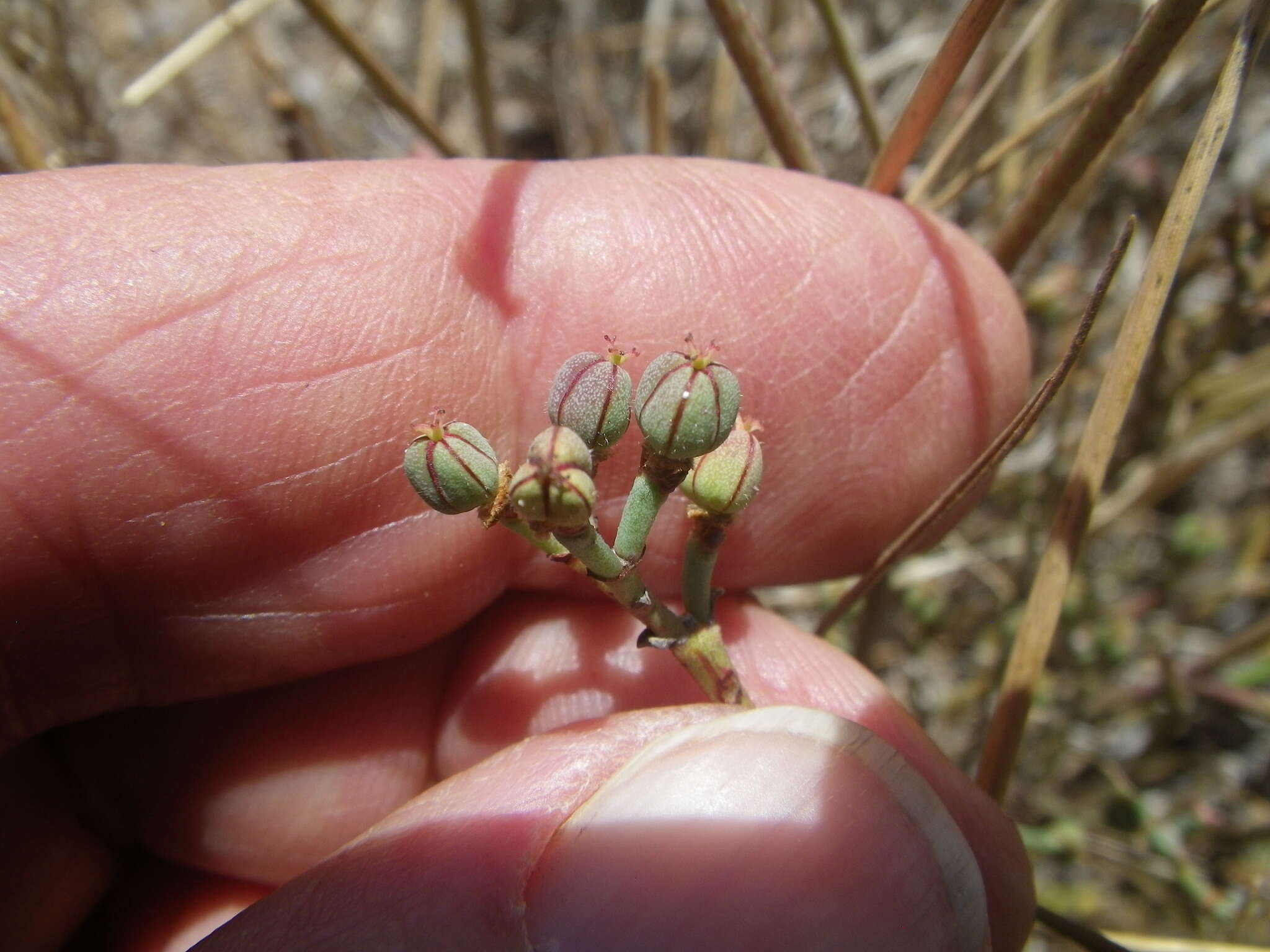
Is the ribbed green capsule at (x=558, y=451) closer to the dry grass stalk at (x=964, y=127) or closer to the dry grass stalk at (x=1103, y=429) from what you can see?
the dry grass stalk at (x=1103, y=429)

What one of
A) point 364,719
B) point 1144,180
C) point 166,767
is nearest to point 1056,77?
point 1144,180

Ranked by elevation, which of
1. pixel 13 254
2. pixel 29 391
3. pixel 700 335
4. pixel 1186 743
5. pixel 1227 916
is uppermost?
pixel 13 254

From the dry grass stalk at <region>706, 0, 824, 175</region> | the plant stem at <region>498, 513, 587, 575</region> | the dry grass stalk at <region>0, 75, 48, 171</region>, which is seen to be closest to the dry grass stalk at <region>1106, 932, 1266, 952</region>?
the plant stem at <region>498, 513, 587, 575</region>

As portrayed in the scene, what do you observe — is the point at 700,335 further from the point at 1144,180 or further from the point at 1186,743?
the point at 1186,743

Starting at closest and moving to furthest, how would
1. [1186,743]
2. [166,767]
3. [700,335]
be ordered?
[700,335] → [166,767] → [1186,743]

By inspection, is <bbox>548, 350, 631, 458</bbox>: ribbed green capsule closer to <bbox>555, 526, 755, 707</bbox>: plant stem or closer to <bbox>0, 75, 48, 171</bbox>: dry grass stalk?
<bbox>555, 526, 755, 707</bbox>: plant stem

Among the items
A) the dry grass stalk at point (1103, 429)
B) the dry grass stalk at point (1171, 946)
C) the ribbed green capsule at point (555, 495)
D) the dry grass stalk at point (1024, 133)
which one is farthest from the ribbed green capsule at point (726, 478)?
the dry grass stalk at point (1171, 946)

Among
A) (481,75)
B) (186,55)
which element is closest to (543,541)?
(481,75)
